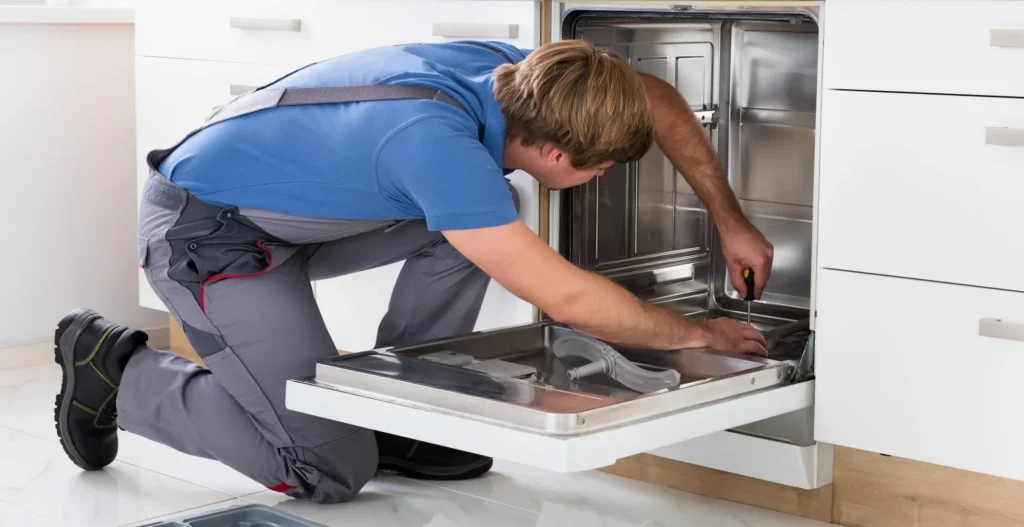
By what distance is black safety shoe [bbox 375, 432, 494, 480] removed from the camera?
2105 mm

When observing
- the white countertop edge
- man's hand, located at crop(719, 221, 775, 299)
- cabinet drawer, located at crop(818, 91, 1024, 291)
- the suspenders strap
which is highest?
the white countertop edge

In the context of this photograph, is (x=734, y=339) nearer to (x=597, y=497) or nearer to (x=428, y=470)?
(x=597, y=497)

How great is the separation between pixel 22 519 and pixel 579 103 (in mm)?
1032

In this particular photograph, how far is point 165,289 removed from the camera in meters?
1.93

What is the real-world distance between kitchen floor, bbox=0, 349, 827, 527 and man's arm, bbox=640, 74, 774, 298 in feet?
1.16

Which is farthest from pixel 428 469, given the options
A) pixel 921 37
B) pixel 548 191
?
pixel 921 37

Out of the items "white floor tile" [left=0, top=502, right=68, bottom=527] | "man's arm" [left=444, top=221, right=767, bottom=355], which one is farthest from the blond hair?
"white floor tile" [left=0, top=502, right=68, bottom=527]

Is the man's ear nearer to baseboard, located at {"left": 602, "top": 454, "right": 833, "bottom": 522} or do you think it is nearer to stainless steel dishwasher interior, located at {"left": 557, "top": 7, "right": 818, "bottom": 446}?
stainless steel dishwasher interior, located at {"left": 557, "top": 7, "right": 818, "bottom": 446}

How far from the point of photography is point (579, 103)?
1627 millimetres

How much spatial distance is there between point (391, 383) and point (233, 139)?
47 centimetres

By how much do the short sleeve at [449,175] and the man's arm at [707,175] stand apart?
1.55ft

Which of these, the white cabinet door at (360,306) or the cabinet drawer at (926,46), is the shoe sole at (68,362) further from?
the cabinet drawer at (926,46)

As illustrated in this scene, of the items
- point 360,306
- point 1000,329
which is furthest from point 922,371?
point 360,306

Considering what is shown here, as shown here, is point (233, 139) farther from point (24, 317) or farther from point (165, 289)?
point (24, 317)
